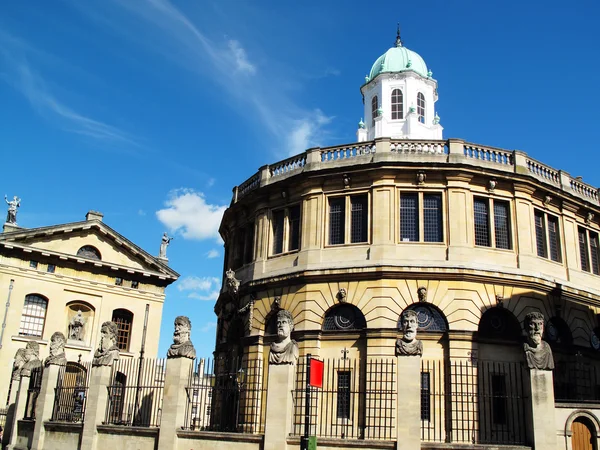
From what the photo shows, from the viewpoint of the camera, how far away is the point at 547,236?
28391 millimetres

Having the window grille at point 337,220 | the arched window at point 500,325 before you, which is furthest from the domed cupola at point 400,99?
the arched window at point 500,325

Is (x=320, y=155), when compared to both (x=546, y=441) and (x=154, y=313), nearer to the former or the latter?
(x=546, y=441)

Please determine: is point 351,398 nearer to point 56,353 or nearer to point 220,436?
point 220,436

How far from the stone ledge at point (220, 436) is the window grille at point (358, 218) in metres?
11.9

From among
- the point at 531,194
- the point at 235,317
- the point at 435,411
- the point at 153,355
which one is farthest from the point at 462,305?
the point at 153,355

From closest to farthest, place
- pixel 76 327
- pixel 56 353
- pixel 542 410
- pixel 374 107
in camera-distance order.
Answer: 1. pixel 542 410
2. pixel 56 353
3. pixel 76 327
4. pixel 374 107

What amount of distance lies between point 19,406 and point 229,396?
29.5 ft

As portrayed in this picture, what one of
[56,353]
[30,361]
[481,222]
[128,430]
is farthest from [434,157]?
[30,361]

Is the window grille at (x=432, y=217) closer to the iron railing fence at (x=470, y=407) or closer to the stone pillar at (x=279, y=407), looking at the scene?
the iron railing fence at (x=470, y=407)

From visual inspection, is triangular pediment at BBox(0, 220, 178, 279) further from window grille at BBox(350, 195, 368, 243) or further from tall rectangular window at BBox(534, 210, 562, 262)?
tall rectangular window at BBox(534, 210, 562, 262)

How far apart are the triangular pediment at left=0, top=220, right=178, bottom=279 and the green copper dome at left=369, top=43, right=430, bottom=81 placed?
22.7m

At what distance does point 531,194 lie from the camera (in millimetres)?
27969

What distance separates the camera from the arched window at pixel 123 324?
43.2m

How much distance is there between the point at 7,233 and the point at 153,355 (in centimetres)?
1271
